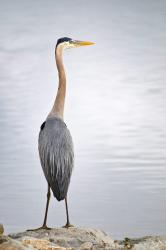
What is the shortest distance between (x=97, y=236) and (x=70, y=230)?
2.11 feet

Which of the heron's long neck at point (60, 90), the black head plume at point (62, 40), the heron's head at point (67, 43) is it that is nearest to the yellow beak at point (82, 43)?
the heron's head at point (67, 43)

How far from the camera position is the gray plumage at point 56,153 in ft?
39.7

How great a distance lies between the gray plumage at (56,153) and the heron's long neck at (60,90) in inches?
15.8

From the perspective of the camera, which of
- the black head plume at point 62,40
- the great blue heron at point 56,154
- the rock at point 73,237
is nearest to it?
the rock at point 73,237

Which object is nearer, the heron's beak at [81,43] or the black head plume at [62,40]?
the black head plume at [62,40]

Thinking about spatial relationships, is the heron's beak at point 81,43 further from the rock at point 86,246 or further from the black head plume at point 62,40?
the rock at point 86,246

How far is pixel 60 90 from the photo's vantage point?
13523 millimetres

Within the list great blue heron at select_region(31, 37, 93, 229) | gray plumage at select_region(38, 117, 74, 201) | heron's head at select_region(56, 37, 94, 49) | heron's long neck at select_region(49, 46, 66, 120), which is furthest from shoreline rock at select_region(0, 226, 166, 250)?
heron's head at select_region(56, 37, 94, 49)

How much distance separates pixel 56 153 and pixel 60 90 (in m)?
2.02

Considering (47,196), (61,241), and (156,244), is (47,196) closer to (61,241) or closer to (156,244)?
(61,241)

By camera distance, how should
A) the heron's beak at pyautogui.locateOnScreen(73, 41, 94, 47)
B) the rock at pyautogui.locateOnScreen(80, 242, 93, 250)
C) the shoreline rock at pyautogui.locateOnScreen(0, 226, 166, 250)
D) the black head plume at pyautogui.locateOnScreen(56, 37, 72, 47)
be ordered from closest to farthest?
the shoreline rock at pyautogui.locateOnScreen(0, 226, 166, 250) < the rock at pyautogui.locateOnScreen(80, 242, 93, 250) < the black head plume at pyautogui.locateOnScreen(56, 37, 72, 47) < the heron's beak at pyautogui.locateOnScreen(73, 41, 94, 47)

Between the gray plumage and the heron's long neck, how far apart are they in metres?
0.40

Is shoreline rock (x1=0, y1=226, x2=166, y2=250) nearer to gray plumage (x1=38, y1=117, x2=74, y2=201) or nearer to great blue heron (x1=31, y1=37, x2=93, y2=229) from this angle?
great blue heron (x1=31, y1=37, x2=93, y2=229)

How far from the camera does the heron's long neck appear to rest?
42.1ft
